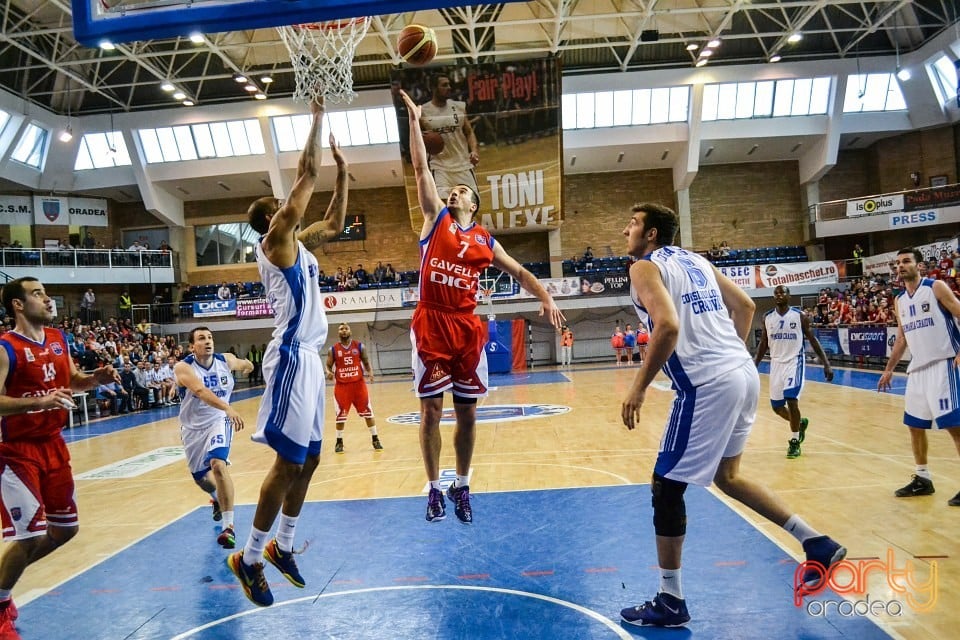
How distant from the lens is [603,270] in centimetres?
2834

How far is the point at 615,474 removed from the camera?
761 centimetres

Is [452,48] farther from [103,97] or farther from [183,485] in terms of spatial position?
[183,485]

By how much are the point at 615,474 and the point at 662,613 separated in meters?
4.02

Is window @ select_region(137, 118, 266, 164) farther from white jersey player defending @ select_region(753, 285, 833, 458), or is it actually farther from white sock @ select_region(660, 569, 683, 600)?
white sock @ select_region(660, 569, 683, 600)

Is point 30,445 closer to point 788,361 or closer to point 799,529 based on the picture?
point 799,529

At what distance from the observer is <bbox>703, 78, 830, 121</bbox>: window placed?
2770 cm

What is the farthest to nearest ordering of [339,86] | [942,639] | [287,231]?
[339,86], [287,231], [942,639]

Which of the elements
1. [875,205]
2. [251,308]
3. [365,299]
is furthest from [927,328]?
[251,308]

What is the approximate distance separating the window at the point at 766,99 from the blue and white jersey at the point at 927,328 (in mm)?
24004

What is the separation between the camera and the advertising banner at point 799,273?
85.7 ft

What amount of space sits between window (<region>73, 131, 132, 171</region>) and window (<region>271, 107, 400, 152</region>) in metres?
7.25

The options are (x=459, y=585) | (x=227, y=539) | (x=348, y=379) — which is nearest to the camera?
(x=459, y=585)

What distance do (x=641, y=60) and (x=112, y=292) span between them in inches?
1024

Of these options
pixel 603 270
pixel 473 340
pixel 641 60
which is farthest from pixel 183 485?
pixel 641 60
